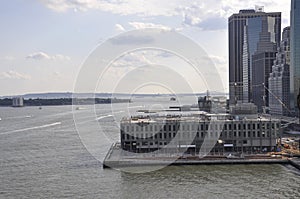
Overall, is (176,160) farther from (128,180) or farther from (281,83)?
(281,83)

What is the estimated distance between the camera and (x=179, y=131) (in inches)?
568

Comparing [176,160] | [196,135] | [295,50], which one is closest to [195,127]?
[196,135]

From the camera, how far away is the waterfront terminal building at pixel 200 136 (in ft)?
47.1

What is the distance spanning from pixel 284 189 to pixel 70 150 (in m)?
9.06

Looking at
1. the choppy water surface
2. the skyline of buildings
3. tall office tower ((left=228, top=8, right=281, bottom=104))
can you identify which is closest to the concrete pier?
the choppy water surface

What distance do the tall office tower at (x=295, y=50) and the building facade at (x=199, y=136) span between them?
15.4 meters

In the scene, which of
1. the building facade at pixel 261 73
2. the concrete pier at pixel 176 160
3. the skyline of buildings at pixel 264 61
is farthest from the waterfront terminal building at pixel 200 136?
the building facade at pixel 261 73

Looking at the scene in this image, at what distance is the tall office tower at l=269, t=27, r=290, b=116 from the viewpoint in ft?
105

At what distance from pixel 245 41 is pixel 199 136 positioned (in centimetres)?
3512

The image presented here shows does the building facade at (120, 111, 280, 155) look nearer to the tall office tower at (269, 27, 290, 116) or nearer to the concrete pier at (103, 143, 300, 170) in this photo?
the concrete pier at (103, 143, 300, 170)

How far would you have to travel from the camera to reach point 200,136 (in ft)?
47.4

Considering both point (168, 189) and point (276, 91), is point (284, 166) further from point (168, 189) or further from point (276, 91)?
point (276, 91)

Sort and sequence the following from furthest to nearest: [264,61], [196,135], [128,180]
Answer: [264,61]
[196,135]
[128,180]

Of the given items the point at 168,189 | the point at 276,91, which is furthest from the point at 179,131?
the point at 276,91
